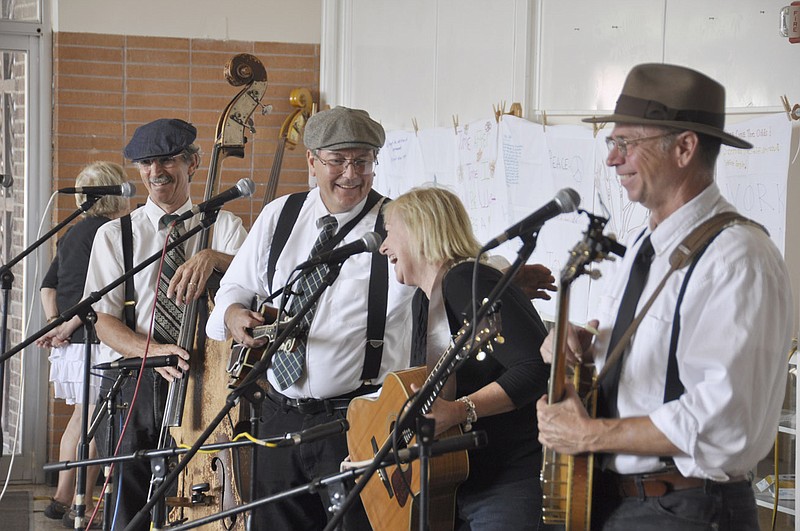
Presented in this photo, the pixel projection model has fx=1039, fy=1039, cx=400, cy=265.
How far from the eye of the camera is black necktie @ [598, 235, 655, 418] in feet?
6.35

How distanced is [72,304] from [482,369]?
9.34ft

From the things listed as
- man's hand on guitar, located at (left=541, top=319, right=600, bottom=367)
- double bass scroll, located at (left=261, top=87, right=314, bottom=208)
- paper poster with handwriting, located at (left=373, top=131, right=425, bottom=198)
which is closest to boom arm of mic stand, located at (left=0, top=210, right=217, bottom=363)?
man's hand on guitar, located at (left=541, top=319, right=600, bottom=367)

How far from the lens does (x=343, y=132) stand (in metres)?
2.96

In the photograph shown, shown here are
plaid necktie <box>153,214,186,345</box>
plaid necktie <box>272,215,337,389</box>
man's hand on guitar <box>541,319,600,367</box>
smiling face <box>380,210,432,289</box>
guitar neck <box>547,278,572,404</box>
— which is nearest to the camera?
guitar neck <box>547,278,572,404</box>

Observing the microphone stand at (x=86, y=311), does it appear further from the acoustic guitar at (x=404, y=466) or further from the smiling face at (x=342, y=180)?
the acoustic guitar at (x=404, y=466)

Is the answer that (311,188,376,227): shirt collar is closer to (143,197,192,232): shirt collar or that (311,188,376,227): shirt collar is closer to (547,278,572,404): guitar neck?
(143,197,192,232): shirt collar

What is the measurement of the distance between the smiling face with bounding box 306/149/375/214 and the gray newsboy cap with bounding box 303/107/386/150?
0.09 feet

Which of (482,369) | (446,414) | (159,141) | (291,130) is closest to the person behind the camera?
(446,414)

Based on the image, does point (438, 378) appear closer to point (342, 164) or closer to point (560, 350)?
point (560, 350)

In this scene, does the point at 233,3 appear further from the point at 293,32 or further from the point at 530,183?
the point at 530,183

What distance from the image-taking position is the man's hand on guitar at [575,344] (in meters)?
1.98

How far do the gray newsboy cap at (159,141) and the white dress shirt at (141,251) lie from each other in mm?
191

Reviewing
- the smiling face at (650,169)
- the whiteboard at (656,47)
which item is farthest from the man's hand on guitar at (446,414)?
the whiteboard at (656,47)

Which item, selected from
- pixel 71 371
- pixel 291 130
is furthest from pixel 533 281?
pixel 291 130
